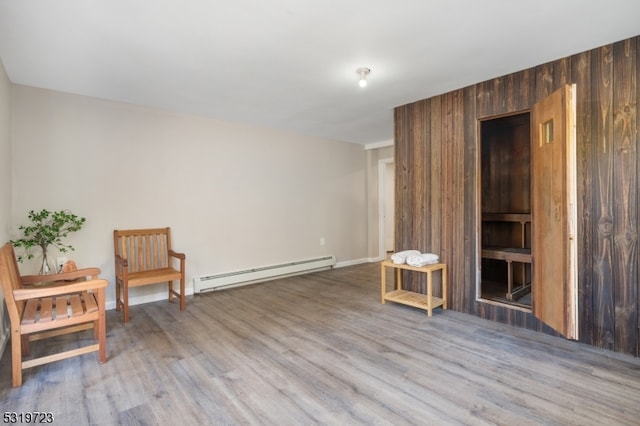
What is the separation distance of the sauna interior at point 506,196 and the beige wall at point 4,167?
16.0ft

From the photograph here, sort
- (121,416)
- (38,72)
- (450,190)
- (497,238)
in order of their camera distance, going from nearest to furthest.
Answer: (121,416), (38,72), (450,190), (497,238)

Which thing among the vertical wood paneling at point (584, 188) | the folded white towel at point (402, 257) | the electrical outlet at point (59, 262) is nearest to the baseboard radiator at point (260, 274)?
the electrical outlet at point (59, 262)

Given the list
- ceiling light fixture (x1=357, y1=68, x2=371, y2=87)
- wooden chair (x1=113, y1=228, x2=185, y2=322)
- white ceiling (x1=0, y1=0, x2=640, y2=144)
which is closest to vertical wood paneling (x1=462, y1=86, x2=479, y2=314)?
white ceiling (x1=0, y1=0, x2=640, y2=144)

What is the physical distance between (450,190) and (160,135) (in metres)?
3.53

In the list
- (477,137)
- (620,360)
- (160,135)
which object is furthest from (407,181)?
(160,135)

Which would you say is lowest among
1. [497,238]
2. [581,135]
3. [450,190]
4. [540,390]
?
[540,390]

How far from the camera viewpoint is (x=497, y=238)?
15.0ft

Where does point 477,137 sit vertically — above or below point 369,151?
below

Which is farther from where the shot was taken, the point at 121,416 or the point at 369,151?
the point at 369,151

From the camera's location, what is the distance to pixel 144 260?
377 centimetres

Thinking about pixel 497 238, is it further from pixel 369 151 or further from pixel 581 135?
pixel 369 151

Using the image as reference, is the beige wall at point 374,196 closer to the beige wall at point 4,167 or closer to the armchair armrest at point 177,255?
the armchair armrest at point 177,255

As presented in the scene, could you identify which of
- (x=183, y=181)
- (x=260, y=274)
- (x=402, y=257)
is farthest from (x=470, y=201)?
(x=183, y=181)

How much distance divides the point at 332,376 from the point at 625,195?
261 cm
